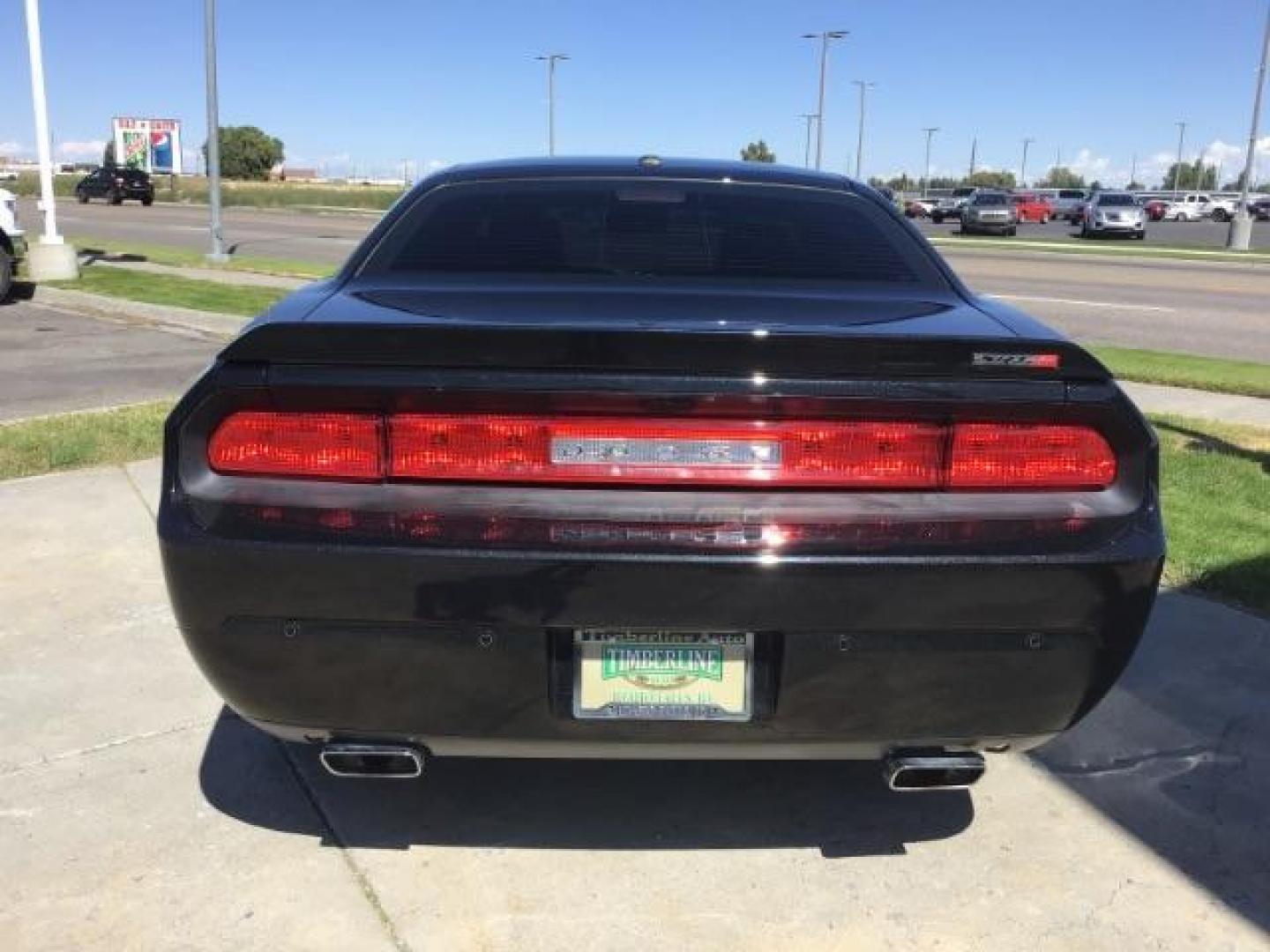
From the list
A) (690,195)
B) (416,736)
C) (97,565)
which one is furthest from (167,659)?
(690,195)

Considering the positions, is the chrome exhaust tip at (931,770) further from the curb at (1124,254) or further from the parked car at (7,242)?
the curb at (1124,254)

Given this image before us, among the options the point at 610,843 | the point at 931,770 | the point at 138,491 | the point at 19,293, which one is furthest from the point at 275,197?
the point at 931,770

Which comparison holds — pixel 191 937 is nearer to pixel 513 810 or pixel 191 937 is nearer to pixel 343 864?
pixel 343 864

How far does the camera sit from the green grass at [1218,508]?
4758 millimetres

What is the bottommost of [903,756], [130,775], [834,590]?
[130,775]

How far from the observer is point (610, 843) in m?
2.94

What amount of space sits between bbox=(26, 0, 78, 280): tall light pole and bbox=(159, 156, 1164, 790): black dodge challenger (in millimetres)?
16005

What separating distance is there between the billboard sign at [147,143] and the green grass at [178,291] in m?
75.9

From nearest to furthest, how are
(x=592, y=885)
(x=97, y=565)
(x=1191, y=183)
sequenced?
(x=592, y=885)
(x=97, y=565)
(x=1191, y=183)

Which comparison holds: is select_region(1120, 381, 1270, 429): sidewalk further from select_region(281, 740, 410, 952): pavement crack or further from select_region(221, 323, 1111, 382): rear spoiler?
select_region(281, 740, 410, 952): pavement crack

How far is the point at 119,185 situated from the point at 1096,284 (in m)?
Result: 50.3

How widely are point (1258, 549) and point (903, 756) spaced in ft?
10.8

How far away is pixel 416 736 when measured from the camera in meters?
2.51

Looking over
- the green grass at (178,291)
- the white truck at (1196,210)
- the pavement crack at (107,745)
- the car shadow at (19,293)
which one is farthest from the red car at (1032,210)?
the pavement crack at (107,745)
